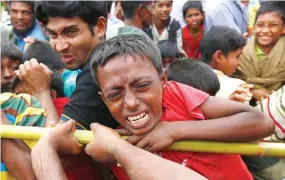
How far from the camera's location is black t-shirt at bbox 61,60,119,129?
2.02 m

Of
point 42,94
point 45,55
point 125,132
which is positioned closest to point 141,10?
point 45,55

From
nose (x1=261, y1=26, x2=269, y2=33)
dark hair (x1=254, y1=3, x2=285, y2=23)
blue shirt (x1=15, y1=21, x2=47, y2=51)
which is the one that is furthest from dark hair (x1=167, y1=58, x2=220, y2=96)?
blue shirt (x1=15, y1=21, x2=47, y2=51)

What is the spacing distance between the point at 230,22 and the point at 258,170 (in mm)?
3638

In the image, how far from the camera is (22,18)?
5332 mm

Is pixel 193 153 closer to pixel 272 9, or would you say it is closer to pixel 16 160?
pixel 16 160

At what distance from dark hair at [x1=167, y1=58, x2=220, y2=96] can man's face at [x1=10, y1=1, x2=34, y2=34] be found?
3041 mm

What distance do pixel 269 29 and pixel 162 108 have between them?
8.82ft

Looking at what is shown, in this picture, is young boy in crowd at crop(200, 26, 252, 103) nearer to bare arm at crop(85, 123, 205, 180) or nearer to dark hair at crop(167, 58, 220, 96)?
dark hair at crop(167, 58, 220, 96)

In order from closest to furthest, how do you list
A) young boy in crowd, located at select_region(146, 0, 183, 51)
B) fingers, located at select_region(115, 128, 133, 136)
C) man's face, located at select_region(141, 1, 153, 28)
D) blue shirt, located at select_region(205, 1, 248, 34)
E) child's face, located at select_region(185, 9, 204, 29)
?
fingers, located at select_region(115, 128, 133, 136)
man's face, located at select_region(141, 1, 153, 28)
young boy in crowd, located at select_region(146, 0, 183, 51)
blue shirt, located at select_region(205, 1, 248, 34)
child's face, located at select_region(185, 9, 204, 29)

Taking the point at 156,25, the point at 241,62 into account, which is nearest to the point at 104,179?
the point at 241,62

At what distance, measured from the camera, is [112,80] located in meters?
1.84

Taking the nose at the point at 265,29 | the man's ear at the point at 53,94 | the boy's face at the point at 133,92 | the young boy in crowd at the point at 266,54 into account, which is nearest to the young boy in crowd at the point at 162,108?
the boy's face at the point at 133,92

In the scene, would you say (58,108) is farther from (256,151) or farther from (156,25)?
(156,25)

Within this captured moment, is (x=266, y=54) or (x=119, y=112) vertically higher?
(x=119, y=112)
